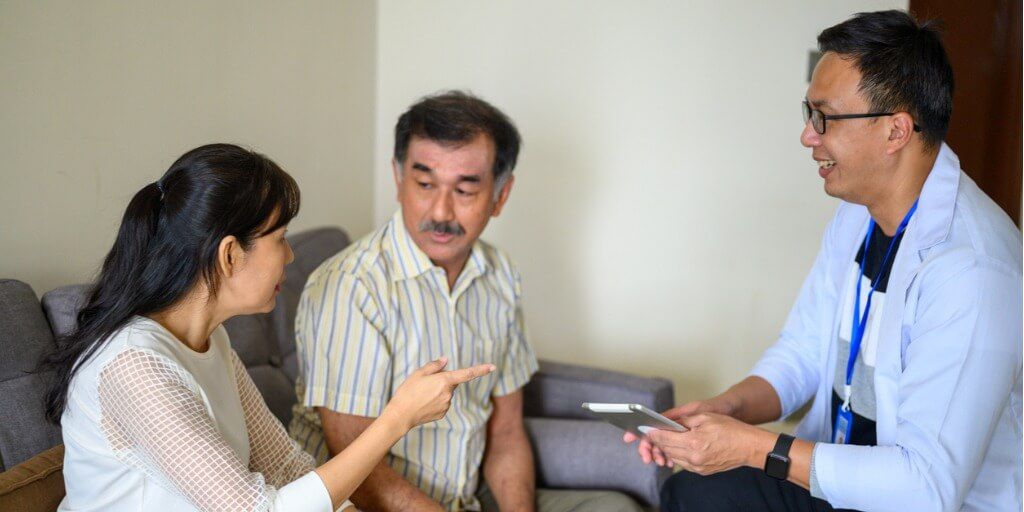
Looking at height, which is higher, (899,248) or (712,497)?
(899,248)

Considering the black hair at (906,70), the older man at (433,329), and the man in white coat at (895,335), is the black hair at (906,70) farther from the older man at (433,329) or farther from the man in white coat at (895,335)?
the older man at (433,329)

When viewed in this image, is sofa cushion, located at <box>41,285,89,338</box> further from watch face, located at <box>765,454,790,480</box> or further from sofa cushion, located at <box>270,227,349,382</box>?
watch face, located at <box>765,454,790,480</box>

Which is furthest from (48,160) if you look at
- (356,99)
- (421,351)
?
(356,99)

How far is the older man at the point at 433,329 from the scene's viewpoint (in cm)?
187

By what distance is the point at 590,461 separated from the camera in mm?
2225

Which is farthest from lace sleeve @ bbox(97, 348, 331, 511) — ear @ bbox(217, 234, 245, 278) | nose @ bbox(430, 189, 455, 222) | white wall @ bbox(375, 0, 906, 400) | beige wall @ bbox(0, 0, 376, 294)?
white wall @ bbox(375, 0, 906, 400)

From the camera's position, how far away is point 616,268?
3.27 meters

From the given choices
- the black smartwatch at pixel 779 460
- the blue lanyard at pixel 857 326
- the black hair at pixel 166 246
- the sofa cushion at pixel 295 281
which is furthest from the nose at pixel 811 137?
the sofa cushion at pixel 295 281

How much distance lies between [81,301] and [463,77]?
5.82 feet

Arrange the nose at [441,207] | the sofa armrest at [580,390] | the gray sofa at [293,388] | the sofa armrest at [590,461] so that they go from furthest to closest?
the sofa armrest at [580,390] → the sofa armrest at [590,461] → the nose at [441,207] → the gray sofa at [293,388]

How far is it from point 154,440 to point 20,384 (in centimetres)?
39

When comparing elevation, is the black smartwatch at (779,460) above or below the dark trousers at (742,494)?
above

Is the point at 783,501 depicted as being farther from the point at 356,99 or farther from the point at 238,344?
the point at 356,99

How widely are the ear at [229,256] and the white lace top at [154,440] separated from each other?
5.0 inches
